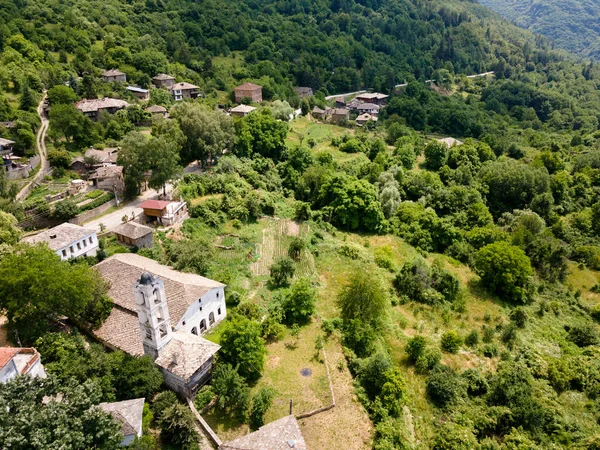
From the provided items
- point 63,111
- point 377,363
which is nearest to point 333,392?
point 377,363

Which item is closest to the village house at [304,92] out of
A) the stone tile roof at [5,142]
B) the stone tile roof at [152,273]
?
the stone tile roof at [5,142]

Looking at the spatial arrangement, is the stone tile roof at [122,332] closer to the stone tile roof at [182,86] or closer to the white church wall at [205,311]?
the white church wall at [205,311]

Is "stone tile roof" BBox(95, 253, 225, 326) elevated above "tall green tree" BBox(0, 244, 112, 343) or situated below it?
below

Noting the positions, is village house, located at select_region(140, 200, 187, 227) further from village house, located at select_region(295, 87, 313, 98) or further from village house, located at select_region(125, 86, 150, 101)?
village house, located at select_region(295, 87, 313, 98)

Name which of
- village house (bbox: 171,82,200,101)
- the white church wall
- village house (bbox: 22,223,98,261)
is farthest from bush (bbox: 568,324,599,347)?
village house (bbox: 171,82,200,101)

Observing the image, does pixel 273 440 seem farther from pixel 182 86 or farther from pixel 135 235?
pixel 182 86

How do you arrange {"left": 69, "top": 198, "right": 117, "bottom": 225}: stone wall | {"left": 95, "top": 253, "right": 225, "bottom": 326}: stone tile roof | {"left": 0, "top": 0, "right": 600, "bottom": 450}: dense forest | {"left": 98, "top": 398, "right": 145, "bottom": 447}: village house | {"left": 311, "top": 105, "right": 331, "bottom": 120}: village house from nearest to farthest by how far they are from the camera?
{"left": 98, "top": 398, "right": 145, "bottom": 447}: village house, {"left": 0, "top": 0, "right": 600, "bottom": 450}: dense forest, {"left": 95, "top": 253, "right": 225, "bottom": 326}: stone tile roof, {"left": 69, "top": 198, "right": 117, "bottom": 225}: stone wall, {"left": 311, "top": 105, "right": 331, "bottom": 120}: village house

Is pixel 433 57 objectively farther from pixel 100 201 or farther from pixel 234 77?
pixel 100 201
